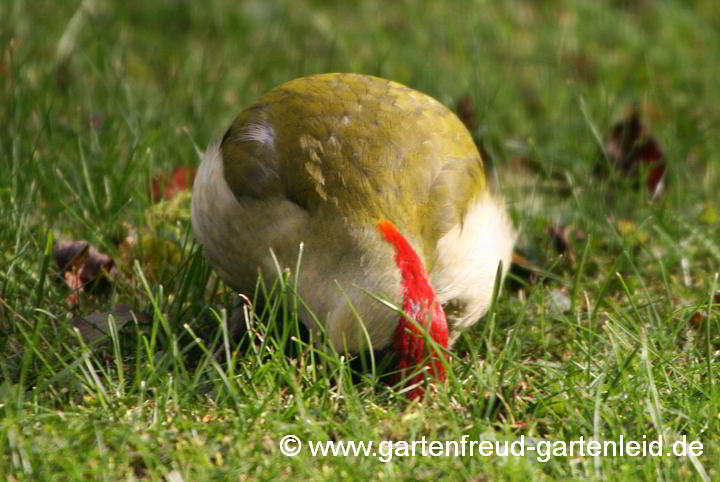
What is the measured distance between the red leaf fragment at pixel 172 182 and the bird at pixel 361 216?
520 millimetres

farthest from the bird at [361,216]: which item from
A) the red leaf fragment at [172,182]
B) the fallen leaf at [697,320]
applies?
the fallen leaf at [697,320]

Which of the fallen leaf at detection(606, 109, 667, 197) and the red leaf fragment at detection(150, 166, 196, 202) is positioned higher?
the fallen leaf at detection(606, 109, 667, 197)

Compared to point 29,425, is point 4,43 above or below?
above

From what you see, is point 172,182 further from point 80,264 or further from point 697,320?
point 697,320

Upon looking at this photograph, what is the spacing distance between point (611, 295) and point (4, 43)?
291 cm

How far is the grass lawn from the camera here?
8.89 ft

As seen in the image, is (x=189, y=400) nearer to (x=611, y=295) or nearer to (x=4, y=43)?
(x=611, y=295)

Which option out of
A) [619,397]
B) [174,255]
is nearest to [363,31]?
[174,255]

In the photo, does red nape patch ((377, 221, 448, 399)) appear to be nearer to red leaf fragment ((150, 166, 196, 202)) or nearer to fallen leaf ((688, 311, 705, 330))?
fallen leaf ((688, 311, 705, 330))

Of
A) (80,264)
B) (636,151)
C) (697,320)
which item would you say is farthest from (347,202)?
(636,151)

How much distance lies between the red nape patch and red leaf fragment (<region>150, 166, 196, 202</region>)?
157 cm

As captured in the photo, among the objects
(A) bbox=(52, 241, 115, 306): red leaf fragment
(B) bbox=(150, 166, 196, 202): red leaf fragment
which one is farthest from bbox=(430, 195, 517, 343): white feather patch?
(B) bbox=(150, 166, 196, 202): red leaf fragment

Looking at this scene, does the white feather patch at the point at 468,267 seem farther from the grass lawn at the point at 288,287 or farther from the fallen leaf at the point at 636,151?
the fallen leaf at the point at 636,151

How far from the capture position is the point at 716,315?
3.46 m
